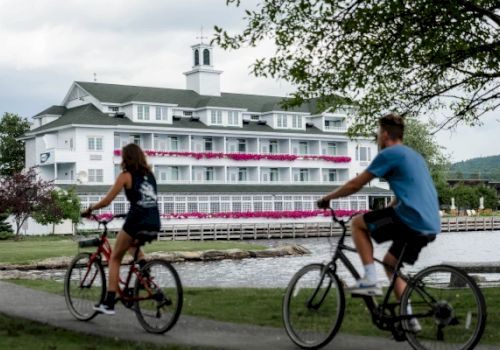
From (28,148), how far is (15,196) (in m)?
26.5

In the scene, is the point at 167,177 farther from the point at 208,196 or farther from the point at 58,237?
the point at 58,237

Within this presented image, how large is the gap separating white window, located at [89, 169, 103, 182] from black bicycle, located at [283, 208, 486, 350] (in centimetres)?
6687

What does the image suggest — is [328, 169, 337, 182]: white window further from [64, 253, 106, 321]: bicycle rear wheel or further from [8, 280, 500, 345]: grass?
[64, 253, 106, 321]: bicycle rear wheel

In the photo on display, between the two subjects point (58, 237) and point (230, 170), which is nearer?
point (58, 237)

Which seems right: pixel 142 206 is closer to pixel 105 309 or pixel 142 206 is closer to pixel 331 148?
pixel 105 309

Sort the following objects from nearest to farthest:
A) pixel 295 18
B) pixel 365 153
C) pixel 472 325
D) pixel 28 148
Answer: pixel 472 325
pixel 295 18
pixel 28 148
pixel 365 153

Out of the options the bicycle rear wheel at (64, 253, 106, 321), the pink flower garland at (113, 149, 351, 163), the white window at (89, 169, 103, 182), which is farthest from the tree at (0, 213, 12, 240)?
the bicycle rear wheel at (64, 253, 106, 321)

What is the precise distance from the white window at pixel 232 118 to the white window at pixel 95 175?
14593 millimetres

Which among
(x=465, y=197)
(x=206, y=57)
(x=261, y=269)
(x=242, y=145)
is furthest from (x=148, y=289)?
(x=465, y=197)

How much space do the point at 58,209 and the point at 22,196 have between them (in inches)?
105

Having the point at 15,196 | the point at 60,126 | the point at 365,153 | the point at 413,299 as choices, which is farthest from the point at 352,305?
the point at 365,153

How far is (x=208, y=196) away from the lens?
259 ft

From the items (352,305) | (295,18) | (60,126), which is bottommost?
(352,305)

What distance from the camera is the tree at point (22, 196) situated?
56188mm
